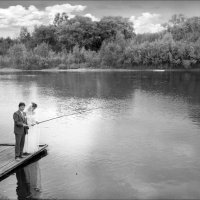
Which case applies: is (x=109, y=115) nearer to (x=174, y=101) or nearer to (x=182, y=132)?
(x=182, y=132)

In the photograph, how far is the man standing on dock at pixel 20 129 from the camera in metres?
13.8

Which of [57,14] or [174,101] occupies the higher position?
[57,14]

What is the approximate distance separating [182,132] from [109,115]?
702 centimetres

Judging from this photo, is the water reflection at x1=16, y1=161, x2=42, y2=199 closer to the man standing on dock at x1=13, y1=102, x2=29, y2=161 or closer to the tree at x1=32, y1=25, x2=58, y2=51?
the man standing on dock at x1=13, y1=102, x2=29, y2=161

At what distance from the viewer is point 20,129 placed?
13.9 m

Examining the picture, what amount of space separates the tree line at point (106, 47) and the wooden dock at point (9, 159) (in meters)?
86.2

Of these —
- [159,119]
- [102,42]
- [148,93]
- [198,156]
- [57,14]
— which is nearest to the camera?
[198,156]

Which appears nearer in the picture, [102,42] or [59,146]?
[59,146]

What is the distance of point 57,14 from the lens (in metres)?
150

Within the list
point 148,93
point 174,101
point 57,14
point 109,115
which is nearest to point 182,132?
point 109,115

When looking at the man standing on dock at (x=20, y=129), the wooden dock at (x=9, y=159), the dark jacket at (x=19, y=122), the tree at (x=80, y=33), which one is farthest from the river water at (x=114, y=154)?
the tree at (x=80, y=33)

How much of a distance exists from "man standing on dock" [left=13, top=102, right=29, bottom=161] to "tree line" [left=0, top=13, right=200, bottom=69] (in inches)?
3441

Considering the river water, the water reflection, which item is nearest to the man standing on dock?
the water reflection

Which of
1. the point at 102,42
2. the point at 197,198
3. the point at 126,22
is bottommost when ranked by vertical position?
the point at 197,198
